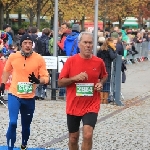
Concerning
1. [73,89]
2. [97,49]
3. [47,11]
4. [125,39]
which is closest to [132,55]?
[125,39]

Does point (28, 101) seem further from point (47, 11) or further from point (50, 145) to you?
point (47, 11)

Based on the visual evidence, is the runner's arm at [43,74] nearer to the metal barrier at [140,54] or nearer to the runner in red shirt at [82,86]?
the runner in red shirt at [82,86]

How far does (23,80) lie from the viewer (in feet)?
27.6

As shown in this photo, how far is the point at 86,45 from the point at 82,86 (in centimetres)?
51

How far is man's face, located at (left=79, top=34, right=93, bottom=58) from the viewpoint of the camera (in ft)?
23.7

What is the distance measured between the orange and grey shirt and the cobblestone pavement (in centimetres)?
129

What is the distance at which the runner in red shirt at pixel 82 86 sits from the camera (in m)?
7.27

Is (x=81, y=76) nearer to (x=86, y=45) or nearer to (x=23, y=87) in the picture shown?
(x=86, y=45)

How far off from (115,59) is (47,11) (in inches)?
1387

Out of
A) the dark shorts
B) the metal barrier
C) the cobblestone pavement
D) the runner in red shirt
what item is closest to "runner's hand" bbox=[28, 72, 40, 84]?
the runner in red shirt

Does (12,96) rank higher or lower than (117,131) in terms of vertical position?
higher

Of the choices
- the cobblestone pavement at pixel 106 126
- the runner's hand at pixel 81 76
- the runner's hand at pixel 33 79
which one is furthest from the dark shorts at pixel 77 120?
the cobblestone pavement at pixel 106 126

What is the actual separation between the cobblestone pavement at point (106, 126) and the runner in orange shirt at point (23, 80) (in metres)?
0.99

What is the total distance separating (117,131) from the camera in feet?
35.7
